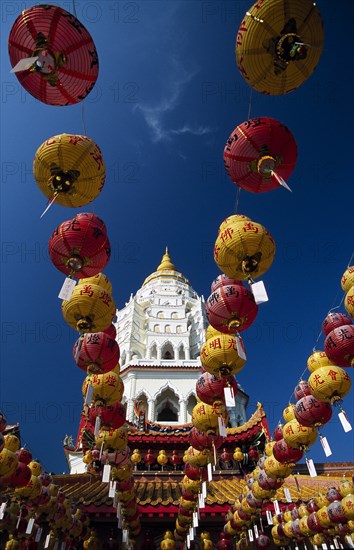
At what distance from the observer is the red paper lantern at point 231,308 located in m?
5.14

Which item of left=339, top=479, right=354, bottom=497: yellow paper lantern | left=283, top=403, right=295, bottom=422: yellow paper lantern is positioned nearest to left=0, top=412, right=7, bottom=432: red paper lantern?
left=283, top=403, right=295, bottom=422: yellow paper lantern

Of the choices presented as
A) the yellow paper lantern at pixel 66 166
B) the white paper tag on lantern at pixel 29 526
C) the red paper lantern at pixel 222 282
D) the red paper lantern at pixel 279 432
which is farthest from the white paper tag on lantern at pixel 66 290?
the white paper tag on lantern at pixel 29 526

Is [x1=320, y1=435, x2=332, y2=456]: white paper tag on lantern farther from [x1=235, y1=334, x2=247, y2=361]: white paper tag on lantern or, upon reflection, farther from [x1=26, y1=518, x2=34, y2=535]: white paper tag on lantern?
[x1=26, y1=518, x2=34, y2=535]: white paper tag on lantern

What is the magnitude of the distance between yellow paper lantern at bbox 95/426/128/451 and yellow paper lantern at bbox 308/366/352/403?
3839 millimetres

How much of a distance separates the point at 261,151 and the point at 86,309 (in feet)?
10.5

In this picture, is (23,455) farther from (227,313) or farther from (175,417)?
(175,417)

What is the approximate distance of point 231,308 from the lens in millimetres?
5137

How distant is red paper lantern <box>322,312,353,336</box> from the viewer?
609 cm

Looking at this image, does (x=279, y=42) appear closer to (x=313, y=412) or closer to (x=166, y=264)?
(x=313, y=412)

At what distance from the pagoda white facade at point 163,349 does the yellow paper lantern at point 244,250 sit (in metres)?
15.0

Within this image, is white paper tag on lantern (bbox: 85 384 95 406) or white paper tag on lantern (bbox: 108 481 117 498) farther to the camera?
white paper tag on lantern (bbox: 108 481 117 498)

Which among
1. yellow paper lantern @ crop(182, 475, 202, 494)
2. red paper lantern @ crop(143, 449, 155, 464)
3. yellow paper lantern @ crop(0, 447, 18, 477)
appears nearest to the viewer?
yellow paper lantern @ crop(0, 447, 18, 477)

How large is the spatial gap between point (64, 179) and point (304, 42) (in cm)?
289

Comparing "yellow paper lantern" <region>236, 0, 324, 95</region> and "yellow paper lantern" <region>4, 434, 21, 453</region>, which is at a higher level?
"yellow paper lantern" <region>236, 0, 324, 95</region>
